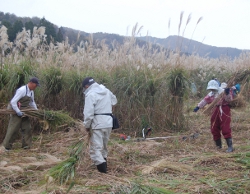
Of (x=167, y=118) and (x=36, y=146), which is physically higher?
(x=167, y=118)

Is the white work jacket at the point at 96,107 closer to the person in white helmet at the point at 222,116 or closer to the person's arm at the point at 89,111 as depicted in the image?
the person's arm at the point at 89,111

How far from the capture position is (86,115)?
15.4 ft

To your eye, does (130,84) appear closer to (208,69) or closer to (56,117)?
(56,117)

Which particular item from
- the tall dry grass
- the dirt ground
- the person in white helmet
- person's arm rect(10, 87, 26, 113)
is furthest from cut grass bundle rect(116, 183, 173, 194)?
the tall dry grass

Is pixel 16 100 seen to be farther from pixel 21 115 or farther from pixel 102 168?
pixel 102 168

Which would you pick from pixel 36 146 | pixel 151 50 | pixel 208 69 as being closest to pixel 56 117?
pixel 36 146

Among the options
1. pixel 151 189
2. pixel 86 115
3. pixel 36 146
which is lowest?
pixel 36 146

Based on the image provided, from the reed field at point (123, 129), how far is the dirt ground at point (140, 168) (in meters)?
0.01

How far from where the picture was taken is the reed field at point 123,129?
4.12 meters

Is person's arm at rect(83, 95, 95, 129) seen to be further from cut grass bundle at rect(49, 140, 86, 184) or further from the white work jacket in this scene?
cut grass bundle at rect(49, 140, 86, 184)

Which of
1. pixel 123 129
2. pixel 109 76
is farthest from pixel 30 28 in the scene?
pixel 123 129

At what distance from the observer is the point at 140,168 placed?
4.92 m

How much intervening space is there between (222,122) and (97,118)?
2658mm

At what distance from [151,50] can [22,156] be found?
15.4ft
